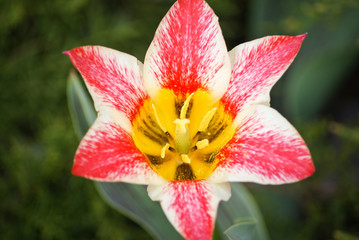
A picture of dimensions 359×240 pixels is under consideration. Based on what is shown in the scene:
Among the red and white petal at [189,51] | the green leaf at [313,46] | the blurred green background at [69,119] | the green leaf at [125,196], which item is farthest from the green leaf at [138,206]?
the green leaf at [313,46]

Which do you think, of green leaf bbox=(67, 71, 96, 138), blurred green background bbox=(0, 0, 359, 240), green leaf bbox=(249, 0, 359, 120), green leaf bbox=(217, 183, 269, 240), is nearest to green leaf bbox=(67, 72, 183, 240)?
green leaf bbox=(67, 71, 96, 138)

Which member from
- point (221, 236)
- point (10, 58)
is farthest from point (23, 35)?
point (221, 236)

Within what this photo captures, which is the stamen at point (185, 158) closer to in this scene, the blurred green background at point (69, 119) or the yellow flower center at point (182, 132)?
the yellow flower center at point (182, 132)

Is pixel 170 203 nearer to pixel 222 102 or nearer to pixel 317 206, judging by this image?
Answer: pixel 222 102

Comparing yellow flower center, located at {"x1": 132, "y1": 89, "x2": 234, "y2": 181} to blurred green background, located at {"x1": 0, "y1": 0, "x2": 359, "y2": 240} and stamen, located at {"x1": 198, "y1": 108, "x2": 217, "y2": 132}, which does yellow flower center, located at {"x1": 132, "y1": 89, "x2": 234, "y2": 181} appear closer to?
stamen, located at {"x1": 198, "y1": 108, "x2": 217, "y2": 132}

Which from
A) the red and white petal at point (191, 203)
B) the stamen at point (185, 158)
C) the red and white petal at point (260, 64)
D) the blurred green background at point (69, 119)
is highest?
the red and white petal at point (260, 64)

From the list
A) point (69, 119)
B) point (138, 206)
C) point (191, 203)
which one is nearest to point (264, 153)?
point (191, 203)
